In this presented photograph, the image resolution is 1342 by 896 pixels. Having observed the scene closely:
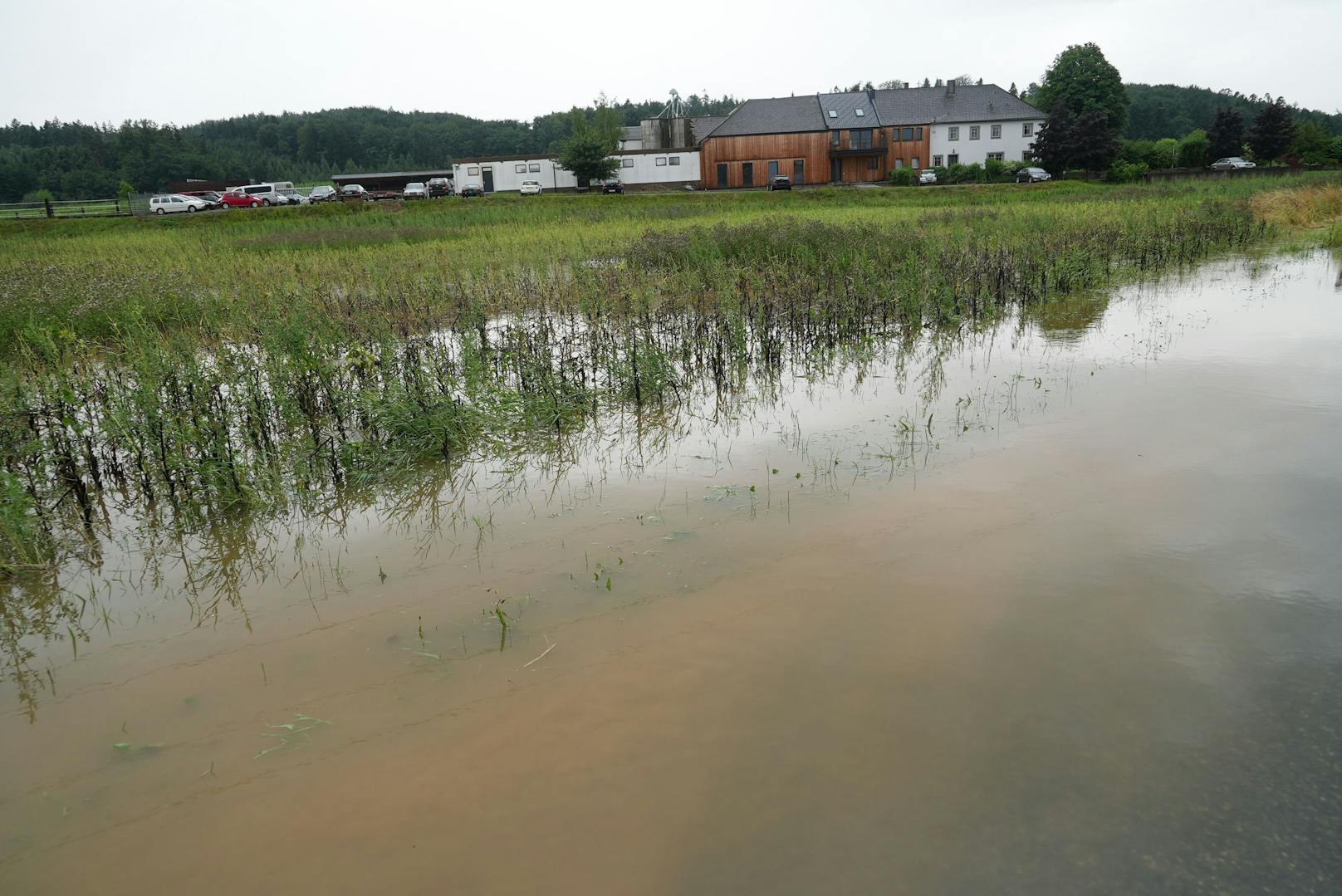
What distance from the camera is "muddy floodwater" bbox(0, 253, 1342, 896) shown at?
300cm

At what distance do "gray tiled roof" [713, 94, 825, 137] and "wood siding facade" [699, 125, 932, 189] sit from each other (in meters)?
0.75

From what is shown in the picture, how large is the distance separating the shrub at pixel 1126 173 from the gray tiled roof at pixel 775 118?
2261 cm

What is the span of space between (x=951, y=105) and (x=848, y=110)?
8095 mm

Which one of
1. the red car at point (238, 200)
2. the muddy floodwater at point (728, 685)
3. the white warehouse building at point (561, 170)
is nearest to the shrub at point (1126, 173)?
the white warehouse building at point (561, 170)

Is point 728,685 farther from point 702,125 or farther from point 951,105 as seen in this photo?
point 702,125

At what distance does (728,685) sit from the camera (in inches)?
153

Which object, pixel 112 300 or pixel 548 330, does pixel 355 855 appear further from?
pixel 112 300

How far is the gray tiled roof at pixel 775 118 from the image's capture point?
211ft

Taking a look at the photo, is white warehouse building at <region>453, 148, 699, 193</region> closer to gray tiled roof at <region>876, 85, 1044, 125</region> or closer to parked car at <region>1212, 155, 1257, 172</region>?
gray tiled roof at <region>876, 85, 1044, 125</region>

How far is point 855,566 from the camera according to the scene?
4910 mm

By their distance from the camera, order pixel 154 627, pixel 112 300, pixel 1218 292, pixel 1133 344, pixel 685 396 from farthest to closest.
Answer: pixel 1218 292 < pixel 112 300 < pixel 1133 344 < pixel 685 396 < pixel 154 627

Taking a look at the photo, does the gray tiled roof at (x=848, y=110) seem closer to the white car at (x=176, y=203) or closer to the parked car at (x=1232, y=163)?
the parked car at (x=1232, y=163)

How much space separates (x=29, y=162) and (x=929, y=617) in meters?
132

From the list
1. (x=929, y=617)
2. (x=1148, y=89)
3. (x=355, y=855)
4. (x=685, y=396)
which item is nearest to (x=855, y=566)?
(x=929, y=617)
